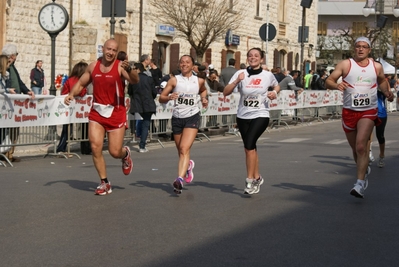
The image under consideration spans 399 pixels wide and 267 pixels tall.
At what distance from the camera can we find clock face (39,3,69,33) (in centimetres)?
2225

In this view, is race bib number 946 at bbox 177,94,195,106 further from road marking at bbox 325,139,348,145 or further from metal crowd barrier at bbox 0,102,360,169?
road marking at bbox 325,139,348,145

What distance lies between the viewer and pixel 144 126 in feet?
63.7

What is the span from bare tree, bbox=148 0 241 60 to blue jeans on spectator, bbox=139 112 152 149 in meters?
16.1

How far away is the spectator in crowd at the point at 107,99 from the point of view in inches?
448

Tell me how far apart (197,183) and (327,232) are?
14.4 feet

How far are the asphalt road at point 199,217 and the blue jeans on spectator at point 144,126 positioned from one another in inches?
106

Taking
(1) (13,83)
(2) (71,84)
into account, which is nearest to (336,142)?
(2) (71,84)

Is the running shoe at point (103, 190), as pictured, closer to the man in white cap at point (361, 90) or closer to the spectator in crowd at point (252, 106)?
the spectator in crowd at point (252, 106)

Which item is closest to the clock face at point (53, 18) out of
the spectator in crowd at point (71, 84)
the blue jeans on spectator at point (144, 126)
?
the blue jeans on spectator at point (144, 126)

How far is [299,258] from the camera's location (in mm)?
7547

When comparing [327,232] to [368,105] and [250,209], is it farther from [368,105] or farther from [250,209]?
[368,105]

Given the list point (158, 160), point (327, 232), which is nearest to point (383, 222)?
point (327, 232)

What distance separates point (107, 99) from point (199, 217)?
2.40 meters

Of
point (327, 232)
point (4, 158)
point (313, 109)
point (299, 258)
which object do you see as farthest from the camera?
point (313, 109)
